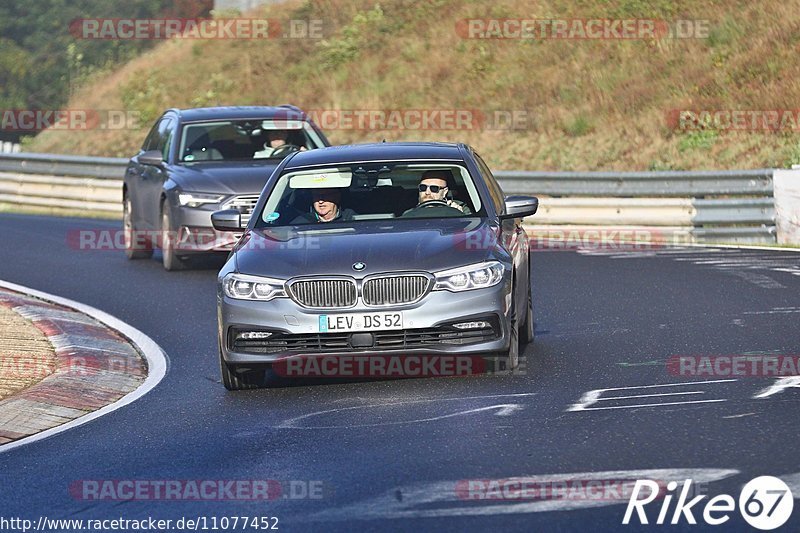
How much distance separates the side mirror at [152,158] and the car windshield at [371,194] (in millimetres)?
6964

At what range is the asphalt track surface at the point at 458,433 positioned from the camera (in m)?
7.00

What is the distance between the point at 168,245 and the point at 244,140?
153 centimetres

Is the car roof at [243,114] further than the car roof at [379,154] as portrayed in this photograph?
Yes

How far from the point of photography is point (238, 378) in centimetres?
1070

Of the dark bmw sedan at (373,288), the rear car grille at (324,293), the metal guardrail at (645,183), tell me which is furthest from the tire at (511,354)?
the metal guardrail at (645,183)

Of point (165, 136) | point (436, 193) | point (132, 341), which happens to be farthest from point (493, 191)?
point (165, 136)

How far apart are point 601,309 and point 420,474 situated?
6928mm

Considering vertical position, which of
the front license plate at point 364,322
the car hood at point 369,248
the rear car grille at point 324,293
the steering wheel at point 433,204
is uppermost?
the steering wheel at point 433,204

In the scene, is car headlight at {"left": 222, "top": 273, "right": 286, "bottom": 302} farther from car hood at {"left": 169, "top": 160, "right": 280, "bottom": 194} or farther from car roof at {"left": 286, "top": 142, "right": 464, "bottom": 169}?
car hood at {"left": 169, "top": 160, "right": 280, "bottom": 194}

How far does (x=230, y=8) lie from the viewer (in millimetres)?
51000

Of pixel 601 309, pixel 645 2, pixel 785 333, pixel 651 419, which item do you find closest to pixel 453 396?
pixel 651 419

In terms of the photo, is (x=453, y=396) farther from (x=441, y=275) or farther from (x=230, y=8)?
(x=230, y=8)

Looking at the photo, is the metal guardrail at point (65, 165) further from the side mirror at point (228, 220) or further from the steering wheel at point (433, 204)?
the steering wheel at point (433, 204)

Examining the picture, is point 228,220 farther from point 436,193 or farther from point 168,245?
point 168,245
